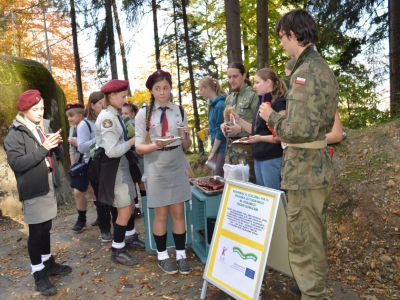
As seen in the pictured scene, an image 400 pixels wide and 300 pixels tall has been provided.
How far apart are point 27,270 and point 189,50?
12.3 m

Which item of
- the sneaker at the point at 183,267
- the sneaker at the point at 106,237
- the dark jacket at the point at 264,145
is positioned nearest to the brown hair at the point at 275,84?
the dark jacket at the point at 264,145

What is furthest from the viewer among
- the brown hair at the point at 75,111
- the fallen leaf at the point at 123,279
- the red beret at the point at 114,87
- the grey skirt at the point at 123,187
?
the brown hair at the point at 75,111

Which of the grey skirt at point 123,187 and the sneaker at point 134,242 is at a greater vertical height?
the grey skirt at point 123,187

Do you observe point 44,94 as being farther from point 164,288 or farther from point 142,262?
point 164,288

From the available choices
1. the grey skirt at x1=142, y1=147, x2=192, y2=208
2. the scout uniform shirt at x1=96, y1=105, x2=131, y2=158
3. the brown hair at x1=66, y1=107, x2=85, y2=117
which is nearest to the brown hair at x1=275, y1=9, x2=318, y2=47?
the grey skirt at x1=142, y1=147, x2=192, y2=208

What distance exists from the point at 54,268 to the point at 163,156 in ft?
5.91

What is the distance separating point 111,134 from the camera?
380 cm

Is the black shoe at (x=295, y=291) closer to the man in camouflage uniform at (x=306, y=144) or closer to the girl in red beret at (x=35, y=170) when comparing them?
the man in camouflage uniform at (x=306, y=144)

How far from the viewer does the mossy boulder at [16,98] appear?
6.56m

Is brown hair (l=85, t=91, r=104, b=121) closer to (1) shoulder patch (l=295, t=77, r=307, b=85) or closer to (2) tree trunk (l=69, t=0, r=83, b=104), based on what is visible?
(1) shoulder patch (l=295, t=77, r=307, b=85)

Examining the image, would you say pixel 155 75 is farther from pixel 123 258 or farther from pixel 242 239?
pixel 123 258

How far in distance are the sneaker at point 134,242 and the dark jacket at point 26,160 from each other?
1.50 meters

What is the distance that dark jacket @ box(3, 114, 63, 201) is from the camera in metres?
3.28

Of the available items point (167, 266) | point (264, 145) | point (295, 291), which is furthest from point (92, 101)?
point (295, 291)
